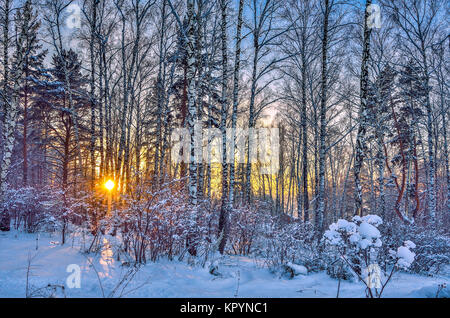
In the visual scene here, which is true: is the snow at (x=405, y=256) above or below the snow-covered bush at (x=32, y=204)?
above

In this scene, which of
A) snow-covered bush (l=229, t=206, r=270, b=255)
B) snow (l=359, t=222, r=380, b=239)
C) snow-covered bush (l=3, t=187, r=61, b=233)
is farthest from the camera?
snow-covered bush (l=229, t=206, r=270, b=255)

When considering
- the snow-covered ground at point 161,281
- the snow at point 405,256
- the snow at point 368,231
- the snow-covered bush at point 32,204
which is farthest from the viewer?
the snow-covered bush at point 32,204

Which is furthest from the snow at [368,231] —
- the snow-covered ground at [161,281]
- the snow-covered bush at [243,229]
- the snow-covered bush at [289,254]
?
the snow-covered bush at [243,229]

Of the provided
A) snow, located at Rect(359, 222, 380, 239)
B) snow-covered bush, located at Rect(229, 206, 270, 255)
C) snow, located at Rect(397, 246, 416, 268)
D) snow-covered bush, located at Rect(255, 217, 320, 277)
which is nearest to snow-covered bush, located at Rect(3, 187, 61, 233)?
snow-covered bush, located at Rect(229, 206, 270, 255)

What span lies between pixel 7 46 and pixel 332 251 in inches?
526

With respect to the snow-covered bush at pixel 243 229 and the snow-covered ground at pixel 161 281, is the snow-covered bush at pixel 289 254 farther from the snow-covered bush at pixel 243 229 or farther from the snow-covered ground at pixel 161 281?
the snow-covered bush at pixel 243 229

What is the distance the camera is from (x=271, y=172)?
25.2 meters

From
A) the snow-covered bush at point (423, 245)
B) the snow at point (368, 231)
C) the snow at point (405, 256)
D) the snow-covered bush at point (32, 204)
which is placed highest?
the snow at point (368, 231)

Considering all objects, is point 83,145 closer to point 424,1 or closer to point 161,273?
point 161,273

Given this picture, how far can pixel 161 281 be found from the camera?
3609 millimetres

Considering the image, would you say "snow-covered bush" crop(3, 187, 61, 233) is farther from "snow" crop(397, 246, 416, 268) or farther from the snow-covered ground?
"snow" crop(397, 246, 416, 268)

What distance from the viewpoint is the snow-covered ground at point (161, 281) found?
9.98ft

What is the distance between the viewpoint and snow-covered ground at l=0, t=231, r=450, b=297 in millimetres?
3043
